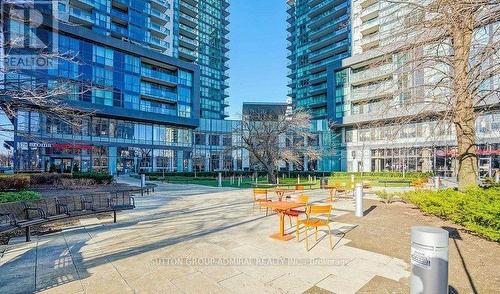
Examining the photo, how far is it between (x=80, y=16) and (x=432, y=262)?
56366mm

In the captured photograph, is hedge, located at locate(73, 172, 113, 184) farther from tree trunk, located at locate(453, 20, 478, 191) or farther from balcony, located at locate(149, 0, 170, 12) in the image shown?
balcony, located at locate(149, 0, 170, 12)

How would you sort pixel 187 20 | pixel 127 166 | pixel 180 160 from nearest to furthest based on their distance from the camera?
pixel 127 166, pixel 180 160, pixel 187 20

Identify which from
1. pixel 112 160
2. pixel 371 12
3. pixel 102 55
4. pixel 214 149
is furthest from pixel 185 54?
pixel 371 12

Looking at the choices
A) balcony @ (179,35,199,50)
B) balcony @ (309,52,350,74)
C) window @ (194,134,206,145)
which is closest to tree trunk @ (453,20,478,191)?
window @ (194,134,206,145)

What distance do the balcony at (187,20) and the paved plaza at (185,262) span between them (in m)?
71.5

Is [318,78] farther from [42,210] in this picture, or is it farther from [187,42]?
[42,210]

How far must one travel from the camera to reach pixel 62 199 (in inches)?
384

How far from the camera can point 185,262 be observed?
18.9ft

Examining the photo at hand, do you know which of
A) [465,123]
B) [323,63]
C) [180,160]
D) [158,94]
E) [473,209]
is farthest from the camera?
[323,63]

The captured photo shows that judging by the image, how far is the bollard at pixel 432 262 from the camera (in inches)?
137

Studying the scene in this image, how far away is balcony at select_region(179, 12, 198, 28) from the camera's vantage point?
230ft

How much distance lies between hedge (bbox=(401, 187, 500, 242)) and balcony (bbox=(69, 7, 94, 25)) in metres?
53.5

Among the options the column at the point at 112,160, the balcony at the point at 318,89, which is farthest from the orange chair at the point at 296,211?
the balcony at the point at 318,89

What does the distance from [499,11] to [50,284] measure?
37.7 ft
